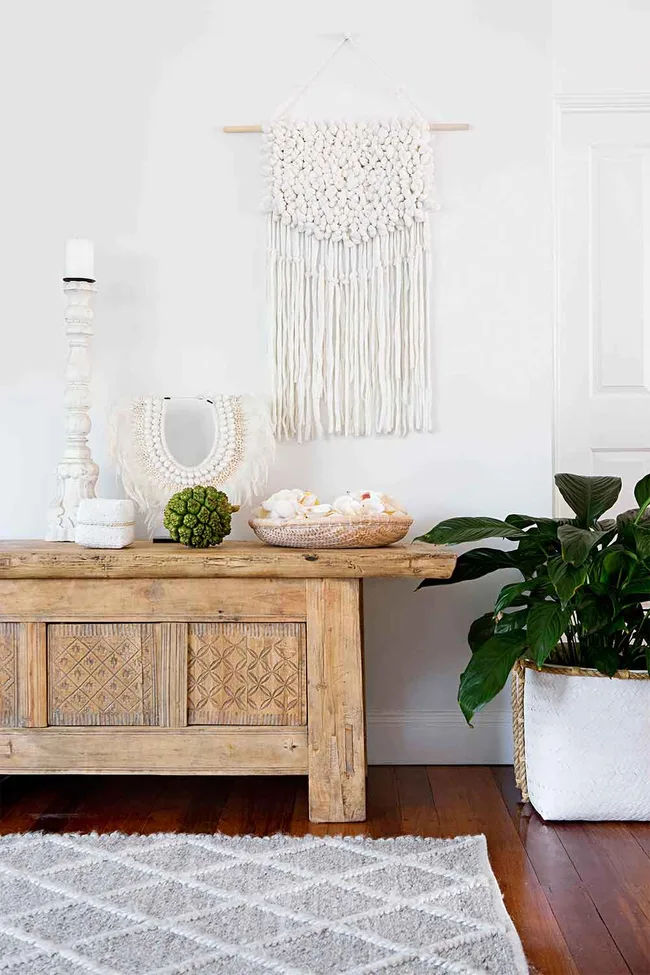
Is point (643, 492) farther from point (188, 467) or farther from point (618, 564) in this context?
point (188, 467)

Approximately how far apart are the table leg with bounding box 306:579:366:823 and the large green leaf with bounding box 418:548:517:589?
32 centimetres

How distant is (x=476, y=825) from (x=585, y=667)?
18.1 inches

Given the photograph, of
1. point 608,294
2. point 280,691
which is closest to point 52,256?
point 280,691

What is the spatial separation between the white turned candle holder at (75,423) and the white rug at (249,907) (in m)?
0.82

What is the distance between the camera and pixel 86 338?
2.64 meters

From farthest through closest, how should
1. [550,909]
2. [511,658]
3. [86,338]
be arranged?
1. [86,338]
2. [511,658]
3. [550,909]

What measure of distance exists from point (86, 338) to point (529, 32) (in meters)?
1.54

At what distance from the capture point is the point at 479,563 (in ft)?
8.21

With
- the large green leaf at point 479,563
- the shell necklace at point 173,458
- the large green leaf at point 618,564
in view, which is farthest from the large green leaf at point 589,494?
the shell necklace at point 173,458

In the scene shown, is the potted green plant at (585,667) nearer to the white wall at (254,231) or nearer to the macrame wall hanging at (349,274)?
the white wall at (254,231)

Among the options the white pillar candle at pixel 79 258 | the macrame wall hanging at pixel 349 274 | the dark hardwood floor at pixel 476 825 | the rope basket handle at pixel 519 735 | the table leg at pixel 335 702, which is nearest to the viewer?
the dark hardwood floor at pixel 476 825

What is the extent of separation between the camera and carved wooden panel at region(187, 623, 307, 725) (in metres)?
2.32

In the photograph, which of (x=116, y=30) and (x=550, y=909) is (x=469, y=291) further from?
(x=550, y=909)

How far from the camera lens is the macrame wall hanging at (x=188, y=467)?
8.65 ft
